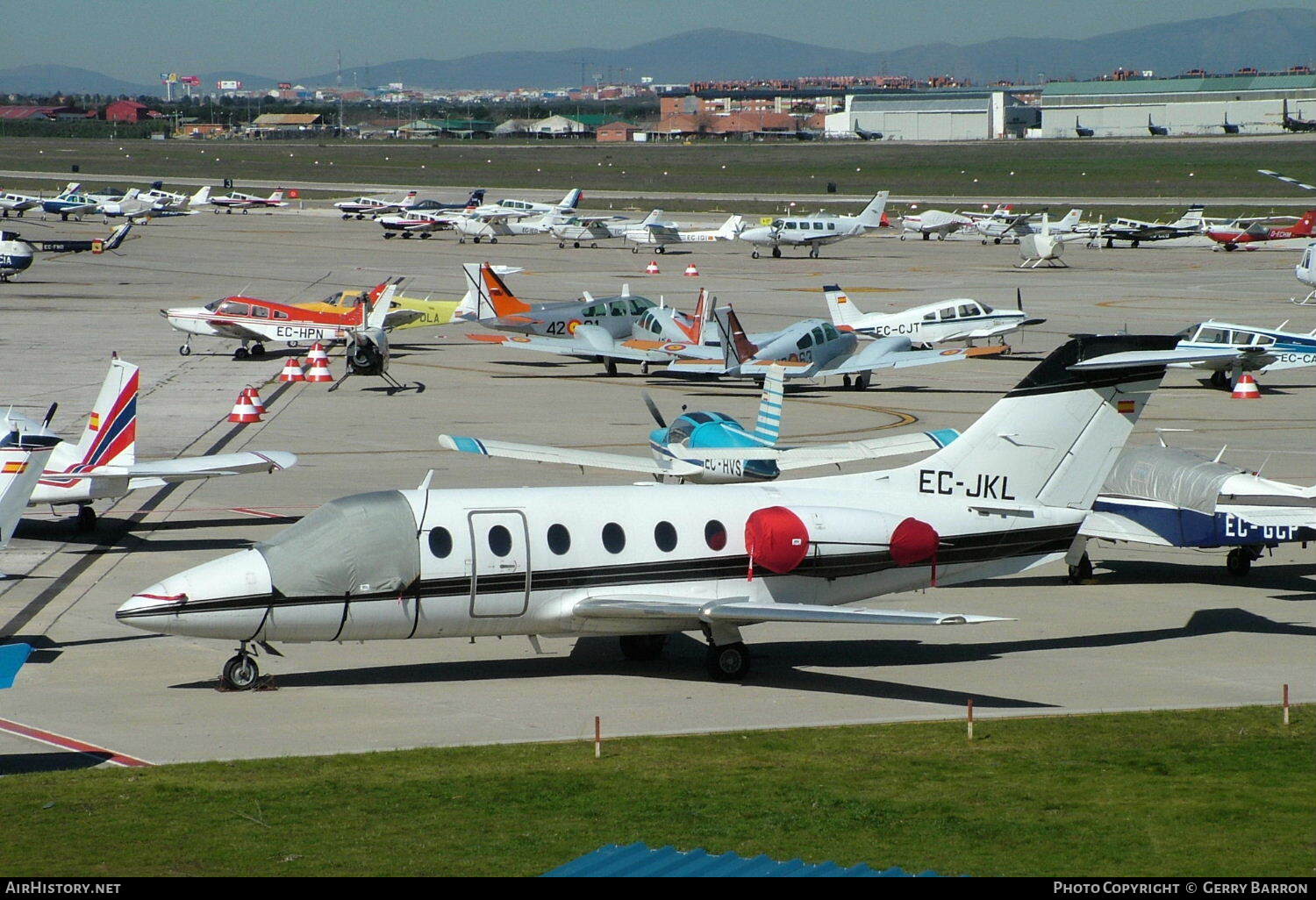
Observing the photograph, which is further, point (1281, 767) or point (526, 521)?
point (526, 521)

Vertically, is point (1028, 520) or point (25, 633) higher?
point (1028, 520)

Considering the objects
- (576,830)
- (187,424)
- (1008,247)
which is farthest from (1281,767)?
(1008,247)

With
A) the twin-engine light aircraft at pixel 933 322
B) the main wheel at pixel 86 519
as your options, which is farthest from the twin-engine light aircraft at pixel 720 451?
the twin-engine light aircraft at pixel 933 322

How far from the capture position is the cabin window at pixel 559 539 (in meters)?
18.5

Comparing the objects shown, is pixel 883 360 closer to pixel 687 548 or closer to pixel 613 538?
pixel 687 548

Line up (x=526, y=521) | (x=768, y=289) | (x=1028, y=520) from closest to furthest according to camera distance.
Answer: (x=526, y=521), (x=1028, y=520), (x=768, y=289)

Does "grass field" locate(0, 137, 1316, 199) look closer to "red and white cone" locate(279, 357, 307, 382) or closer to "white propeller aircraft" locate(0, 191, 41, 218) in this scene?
"white propeller aircraft" locate(0, 191, 41, 218)

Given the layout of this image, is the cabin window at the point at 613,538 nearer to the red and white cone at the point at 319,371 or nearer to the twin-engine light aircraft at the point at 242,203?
the red and white cone at the point at 319,371

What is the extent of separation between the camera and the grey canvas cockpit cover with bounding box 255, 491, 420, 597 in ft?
58.0

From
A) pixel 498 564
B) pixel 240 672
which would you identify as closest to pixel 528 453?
pixel 498 564

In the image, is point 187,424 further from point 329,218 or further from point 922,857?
point 329,218

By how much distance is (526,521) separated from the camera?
728 inches

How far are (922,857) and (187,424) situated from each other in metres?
31.0

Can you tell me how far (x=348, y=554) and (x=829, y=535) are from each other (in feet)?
19.4
